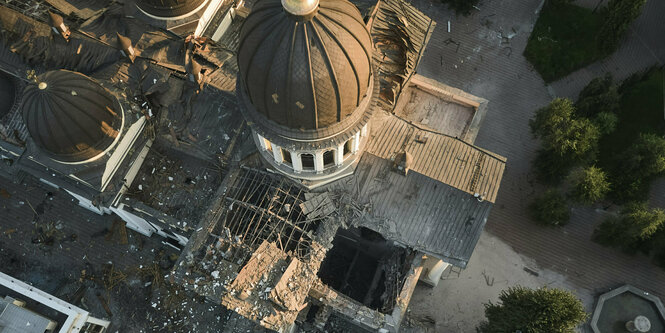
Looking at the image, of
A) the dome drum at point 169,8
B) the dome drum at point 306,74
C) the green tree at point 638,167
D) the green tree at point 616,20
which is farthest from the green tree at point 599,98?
the dome drum at point 169,8

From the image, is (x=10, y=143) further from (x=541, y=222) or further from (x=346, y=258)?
(x=541, y=222)

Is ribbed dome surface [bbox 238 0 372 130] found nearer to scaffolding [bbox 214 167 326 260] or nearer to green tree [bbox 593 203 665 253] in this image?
scaffolding [bbox 214 167 326 260]

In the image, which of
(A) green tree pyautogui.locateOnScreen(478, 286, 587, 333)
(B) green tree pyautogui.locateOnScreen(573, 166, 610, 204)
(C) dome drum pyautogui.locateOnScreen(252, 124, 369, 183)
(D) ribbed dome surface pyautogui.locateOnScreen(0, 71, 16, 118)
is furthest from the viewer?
(B) green tree pyautogui.locateOnScreen(573, 166, 610, 204)

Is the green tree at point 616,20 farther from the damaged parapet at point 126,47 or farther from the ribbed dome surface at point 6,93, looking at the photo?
the ribbed dome surface at point 6,93

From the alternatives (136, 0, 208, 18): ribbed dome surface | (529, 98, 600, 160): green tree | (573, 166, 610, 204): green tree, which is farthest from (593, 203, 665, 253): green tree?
(136, 0, 208, 18): ribbed dome surface

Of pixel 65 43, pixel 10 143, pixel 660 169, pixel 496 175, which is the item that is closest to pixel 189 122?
pixel 65 43

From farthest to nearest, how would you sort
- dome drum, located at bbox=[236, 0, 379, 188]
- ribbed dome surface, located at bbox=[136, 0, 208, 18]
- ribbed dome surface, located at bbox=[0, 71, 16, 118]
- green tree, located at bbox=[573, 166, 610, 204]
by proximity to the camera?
green tree, located at bbox=[573, 166, 610, 204] < ribbed dome surface, located at bbox=[0, 71, 16, 118] < ribbed dome surface, located at bbox=[136, 0, 208, 18] < dome drum, located at bbox=[236, 0, 379, 188]
